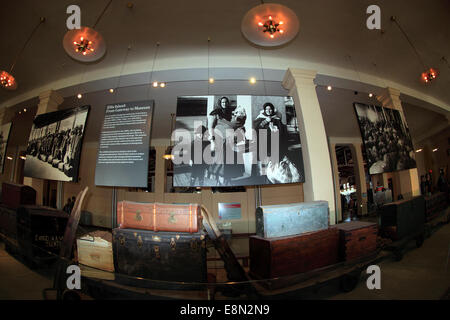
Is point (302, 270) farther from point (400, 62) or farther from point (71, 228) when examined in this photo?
point (400, 62)

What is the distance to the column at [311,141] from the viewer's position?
2.67 metres

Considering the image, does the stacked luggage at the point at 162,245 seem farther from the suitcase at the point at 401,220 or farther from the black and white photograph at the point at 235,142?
the suitcase at the point at 401,220

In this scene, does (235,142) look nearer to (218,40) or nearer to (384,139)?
(218,40)

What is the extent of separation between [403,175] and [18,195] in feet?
27.9

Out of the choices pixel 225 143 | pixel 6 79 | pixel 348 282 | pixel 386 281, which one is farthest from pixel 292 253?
pixel 6 79

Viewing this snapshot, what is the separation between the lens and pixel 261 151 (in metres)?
2.75

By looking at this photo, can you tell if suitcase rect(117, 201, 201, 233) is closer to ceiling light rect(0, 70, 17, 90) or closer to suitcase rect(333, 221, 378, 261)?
suitcase rect(333, 221, 378, 261)

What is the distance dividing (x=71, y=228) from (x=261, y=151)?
2.74 metres

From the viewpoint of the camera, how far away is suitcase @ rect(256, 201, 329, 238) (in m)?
1.72

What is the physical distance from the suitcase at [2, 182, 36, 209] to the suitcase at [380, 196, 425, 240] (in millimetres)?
6376

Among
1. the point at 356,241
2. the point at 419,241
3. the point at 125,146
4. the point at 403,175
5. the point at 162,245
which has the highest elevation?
the point at 125,146

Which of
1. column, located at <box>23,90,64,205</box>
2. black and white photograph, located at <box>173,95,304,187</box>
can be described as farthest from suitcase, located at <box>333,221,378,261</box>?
column, located at <box>23,90,64,205</box>

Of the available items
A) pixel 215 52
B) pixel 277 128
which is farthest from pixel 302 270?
pixel 215 52

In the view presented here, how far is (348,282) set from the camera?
1524mm
